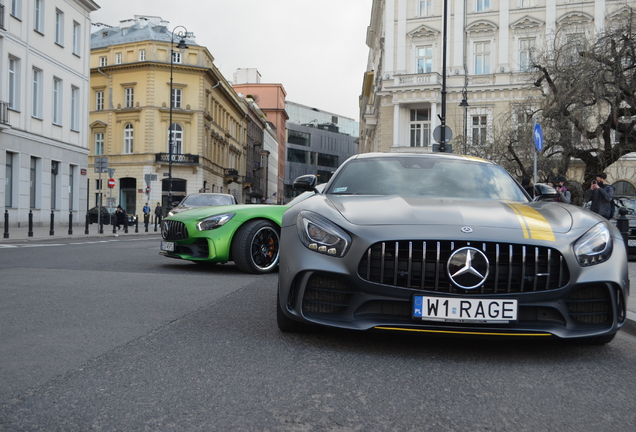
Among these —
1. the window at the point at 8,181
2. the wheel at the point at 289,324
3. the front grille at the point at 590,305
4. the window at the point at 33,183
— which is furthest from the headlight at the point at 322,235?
the window at the point at 33,183

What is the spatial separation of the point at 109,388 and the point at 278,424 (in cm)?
94

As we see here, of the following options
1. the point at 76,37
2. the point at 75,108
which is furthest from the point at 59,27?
the point at 75,108

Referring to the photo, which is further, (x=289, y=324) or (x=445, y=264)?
(x=289, y=324)

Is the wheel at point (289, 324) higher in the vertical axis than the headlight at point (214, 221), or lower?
lower

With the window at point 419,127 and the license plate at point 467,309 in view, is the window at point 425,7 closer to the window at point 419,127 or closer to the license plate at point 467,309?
the window at point 419,127

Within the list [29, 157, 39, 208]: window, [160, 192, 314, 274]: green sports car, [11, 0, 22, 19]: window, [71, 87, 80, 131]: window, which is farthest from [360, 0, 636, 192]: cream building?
[160, 192, 314, 274]: green sports car

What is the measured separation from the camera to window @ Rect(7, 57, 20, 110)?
92.9 feet

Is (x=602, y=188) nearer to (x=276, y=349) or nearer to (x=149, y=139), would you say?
(x=276, y=349)

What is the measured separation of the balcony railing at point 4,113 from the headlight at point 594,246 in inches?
1037

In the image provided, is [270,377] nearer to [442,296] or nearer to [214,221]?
Answer: [442,296]

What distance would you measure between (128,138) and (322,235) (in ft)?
184

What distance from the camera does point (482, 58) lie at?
51000mm

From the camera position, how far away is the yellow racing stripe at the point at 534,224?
13.3 feet

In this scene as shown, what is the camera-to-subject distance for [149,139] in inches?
2219
